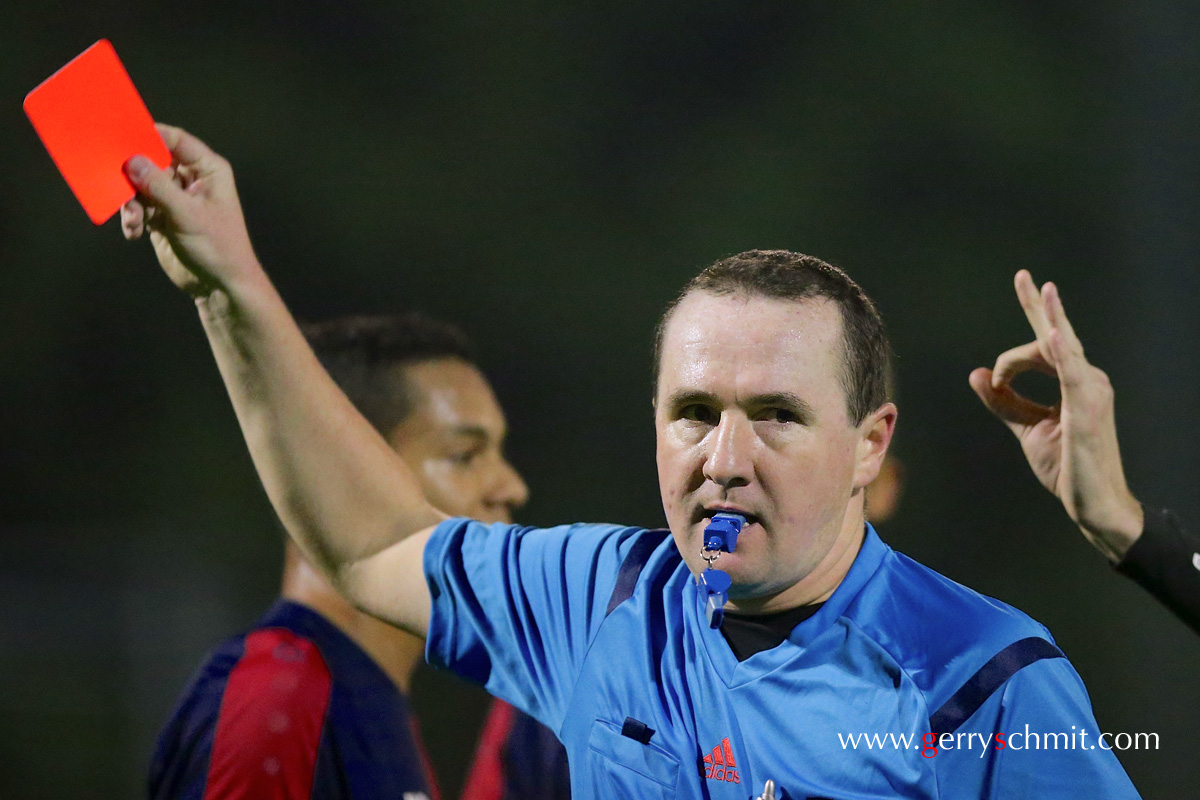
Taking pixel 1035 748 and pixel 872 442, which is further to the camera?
pixel 872 442

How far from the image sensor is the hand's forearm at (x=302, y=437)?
1.75 m

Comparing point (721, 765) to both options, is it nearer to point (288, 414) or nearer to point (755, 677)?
point (755, 677)

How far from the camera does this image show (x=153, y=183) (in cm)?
164

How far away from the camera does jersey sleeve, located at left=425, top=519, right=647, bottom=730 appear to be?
1759mm

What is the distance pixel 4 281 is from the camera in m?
4.89

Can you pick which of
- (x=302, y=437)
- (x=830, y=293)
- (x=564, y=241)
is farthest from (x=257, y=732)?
(x=564, y=241)

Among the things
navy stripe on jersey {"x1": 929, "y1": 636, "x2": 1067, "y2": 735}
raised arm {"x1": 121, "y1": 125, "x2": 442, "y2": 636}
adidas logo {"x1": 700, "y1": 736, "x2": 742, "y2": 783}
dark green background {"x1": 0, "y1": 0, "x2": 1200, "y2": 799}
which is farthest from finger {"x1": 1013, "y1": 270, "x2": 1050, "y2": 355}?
dark green background {"x1": 0, "y1": 0, "x2": 1200, "y2": 799}

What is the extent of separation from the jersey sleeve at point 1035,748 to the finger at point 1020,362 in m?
0.50

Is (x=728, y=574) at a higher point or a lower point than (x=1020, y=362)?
lower

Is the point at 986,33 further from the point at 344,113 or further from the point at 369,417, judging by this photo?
the point at 369,417

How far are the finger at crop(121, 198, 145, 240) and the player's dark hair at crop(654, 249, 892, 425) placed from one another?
2.61 ft

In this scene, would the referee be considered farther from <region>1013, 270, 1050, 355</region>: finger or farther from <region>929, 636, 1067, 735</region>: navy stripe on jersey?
<region>1013, 270, 1050, 355</region>: finger

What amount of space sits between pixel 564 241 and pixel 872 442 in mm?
2410

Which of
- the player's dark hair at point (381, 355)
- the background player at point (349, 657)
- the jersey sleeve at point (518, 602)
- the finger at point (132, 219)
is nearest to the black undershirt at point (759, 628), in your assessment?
the jersey sleeve at point (518, 602)
